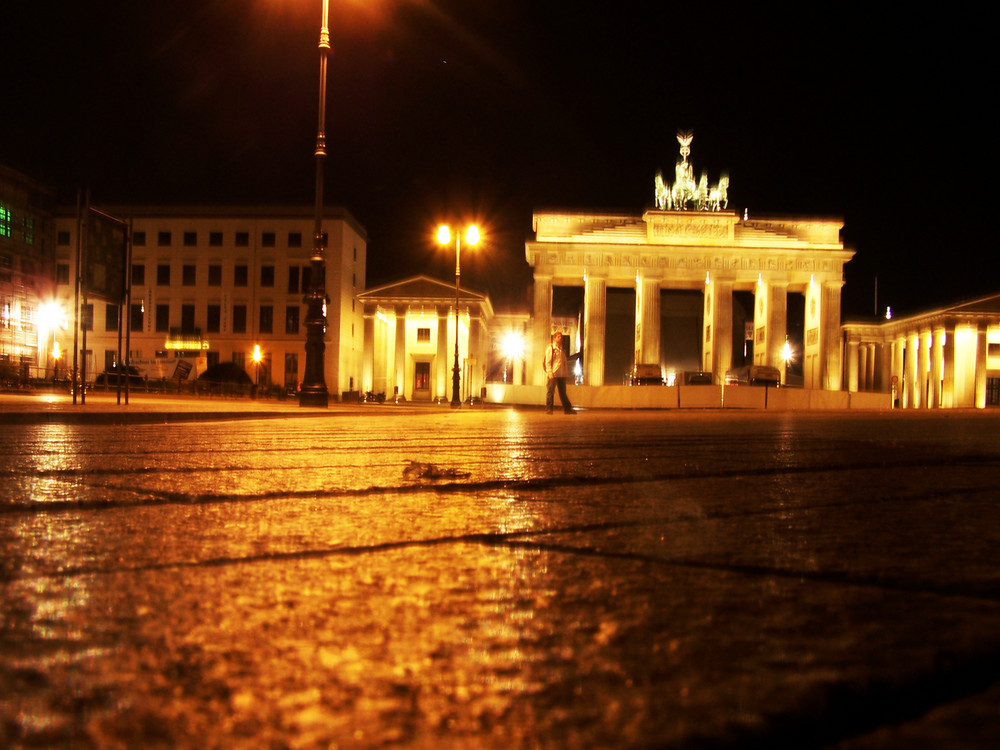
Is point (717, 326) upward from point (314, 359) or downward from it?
upward

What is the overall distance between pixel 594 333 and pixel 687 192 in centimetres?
1273

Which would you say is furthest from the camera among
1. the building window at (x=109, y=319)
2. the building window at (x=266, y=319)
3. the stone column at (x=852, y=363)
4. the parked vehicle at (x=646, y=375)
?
the stone column at (x=852, y=363)

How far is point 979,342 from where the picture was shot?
59531mm

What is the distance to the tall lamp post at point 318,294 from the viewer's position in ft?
57.2

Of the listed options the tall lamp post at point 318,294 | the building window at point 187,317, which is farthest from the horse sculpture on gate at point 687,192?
the tall lamp post at point 318,294

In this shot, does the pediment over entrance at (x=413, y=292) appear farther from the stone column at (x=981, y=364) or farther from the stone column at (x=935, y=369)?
the stone column at (x=981, y=364)

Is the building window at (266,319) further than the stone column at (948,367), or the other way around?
the stone column at (948,367)

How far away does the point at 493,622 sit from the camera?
104cm

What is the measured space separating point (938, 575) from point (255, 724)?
114 cm

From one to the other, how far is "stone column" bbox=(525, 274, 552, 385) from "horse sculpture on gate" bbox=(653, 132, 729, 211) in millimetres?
9898

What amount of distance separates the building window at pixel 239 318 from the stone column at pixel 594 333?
20970mm

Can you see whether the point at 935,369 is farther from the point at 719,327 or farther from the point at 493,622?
the point at 493,622


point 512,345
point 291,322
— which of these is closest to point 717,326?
point 512,345

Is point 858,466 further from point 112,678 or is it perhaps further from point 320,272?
point 320,272
